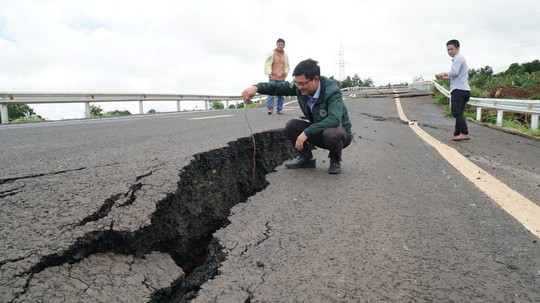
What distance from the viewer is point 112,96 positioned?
13.6m

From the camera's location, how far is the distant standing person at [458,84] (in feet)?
20.3

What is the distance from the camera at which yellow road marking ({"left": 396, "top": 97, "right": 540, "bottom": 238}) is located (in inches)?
97.0

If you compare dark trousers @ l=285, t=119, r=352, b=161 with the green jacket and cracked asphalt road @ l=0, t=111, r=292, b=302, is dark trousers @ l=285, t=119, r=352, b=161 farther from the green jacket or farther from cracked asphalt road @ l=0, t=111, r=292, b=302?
cracked asphalt road @ l=0, t=111, r=292, b=302

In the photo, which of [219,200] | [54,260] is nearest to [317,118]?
[219,200]

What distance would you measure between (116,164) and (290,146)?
8.23 feet

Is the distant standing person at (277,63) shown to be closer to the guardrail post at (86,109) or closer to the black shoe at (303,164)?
the black shoe at (303,164)

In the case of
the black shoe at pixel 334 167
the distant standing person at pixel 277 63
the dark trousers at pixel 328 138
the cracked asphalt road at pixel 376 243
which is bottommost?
the cracked asphalt road at pixel 376 243

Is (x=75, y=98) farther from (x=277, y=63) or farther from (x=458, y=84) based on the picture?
(x=458, y=84)

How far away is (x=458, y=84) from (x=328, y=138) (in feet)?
12.4

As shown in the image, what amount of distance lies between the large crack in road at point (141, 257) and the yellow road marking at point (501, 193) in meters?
1.91

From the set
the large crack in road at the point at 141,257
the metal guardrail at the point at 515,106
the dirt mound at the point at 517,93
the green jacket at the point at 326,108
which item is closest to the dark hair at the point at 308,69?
the green jacket at the point at 326,108

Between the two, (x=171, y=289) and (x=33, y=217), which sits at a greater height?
(x=33, y=217)

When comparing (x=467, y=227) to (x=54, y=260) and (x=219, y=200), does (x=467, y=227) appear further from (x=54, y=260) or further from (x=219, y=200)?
(x=54, y=260)

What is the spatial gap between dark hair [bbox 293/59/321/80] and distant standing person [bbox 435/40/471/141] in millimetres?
3599
